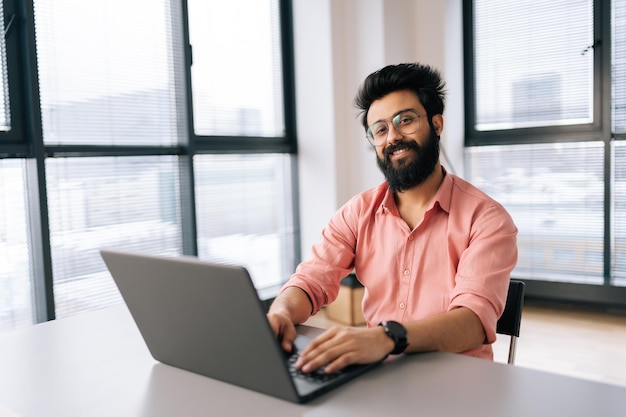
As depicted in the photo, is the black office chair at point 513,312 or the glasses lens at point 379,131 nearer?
the black office chair at point 513,312

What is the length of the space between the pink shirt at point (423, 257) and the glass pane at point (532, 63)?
2777 millimetres

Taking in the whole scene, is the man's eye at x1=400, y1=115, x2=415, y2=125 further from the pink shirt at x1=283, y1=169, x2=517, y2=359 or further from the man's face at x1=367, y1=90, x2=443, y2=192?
the pink shirt at x1=283, y1=169, x2=517, y2=359

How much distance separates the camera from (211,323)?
1091 mm

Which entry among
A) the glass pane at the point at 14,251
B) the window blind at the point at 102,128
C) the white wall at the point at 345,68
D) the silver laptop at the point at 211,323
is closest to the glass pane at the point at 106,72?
the window blind at the point at 102,128

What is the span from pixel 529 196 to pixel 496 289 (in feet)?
10.1

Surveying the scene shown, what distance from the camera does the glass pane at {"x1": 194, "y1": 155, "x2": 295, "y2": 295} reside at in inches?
153

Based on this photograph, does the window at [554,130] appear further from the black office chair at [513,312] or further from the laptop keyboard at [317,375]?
the laptop keyboard at [317,375]

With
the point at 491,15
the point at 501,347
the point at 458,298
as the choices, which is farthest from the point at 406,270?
the point at 491,15

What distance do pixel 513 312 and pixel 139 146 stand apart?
2453 mm

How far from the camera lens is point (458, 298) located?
149 cm

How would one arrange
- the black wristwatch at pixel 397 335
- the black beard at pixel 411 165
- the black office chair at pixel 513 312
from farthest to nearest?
the black beard at pixel 411 165, the black office chair at pixel 513 312, the black wristwatch at pixel 397 335

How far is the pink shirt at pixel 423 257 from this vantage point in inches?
60.0

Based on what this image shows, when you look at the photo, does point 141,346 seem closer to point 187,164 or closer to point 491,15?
point 187,164

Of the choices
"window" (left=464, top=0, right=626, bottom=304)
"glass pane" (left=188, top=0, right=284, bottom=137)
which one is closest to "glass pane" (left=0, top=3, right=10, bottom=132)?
"glass pane" (left=188, top=0, right=284, bottom=137)
